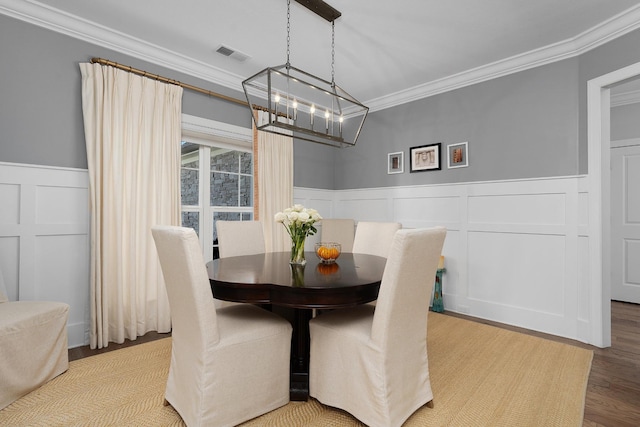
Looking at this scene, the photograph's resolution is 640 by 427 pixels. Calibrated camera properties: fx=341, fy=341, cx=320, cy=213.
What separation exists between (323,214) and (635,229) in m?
3.98

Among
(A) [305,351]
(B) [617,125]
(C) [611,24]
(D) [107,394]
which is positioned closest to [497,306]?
(A) [305,351]

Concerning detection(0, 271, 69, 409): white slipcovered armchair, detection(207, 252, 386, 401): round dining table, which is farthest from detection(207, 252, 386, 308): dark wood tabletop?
detection(0, 271, 69, 409): white slipcovered armchair

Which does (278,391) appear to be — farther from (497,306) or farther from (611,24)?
(611,24)

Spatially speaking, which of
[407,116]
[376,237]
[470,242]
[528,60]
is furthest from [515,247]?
[407,116]

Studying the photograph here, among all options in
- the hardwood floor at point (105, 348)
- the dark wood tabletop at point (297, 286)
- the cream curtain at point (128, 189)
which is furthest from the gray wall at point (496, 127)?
the hardwood floor at point (105, 348)

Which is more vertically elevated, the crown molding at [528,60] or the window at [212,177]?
the crown molding at [528,60]

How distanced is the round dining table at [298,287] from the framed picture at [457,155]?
78.9 inches

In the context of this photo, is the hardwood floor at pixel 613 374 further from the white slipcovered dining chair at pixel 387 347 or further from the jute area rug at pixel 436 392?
the white slipcovered dining chair at pixel 387 347

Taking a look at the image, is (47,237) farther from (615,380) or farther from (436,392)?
(615,380)

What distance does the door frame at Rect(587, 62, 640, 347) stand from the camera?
9.35ft

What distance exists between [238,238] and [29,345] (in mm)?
1511

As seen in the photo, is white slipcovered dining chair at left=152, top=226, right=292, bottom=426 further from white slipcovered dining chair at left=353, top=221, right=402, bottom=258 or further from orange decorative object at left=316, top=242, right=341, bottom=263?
white slipcovered dining chair at left=353, top=221, right=402, bottom=258

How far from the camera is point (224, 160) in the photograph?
3.92 m

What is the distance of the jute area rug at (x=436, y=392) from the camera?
1772 mm
